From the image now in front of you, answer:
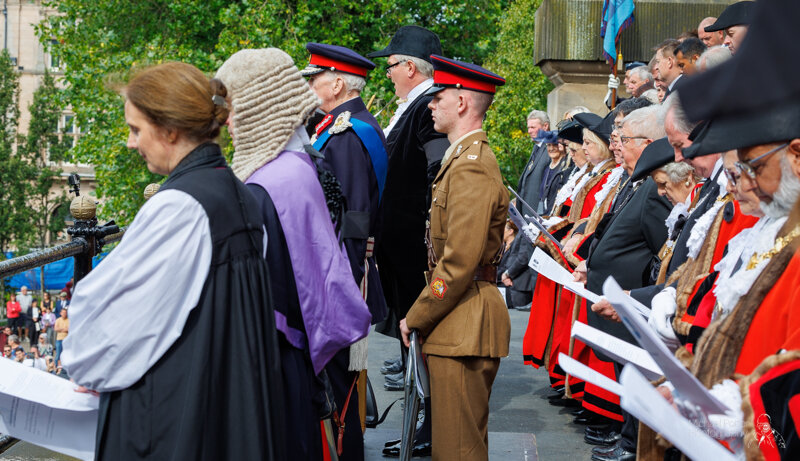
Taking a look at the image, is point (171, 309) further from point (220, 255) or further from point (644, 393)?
point (644, 393)

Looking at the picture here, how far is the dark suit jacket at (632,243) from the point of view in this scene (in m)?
4.93

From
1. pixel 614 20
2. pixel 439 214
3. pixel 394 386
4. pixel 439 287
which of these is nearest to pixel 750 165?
pixel 439 287

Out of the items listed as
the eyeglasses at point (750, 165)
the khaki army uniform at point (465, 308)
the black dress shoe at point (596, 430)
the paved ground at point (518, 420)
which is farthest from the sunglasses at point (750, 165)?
the black dress shoe at point (596, 430)

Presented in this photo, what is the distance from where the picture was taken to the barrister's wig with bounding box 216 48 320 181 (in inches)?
135

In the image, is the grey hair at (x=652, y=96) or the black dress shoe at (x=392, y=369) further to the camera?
the black dress shoe at (x=392, y=369)

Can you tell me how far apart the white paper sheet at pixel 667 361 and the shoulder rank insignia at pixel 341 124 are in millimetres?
2632

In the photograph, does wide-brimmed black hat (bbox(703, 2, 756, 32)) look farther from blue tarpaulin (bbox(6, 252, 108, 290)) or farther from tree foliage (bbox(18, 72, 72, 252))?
tree foliage (bbox(18, 72, 72, 252))

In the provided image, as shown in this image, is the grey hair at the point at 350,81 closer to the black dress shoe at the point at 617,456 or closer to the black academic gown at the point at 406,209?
the black academic gown at the point at 406,209

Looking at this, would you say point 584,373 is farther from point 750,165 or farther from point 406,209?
point 406,209

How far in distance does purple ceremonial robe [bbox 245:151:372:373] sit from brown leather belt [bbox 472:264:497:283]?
35.5 inches

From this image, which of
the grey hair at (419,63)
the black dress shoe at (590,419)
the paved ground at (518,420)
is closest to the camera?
the paved ground at (518,420)

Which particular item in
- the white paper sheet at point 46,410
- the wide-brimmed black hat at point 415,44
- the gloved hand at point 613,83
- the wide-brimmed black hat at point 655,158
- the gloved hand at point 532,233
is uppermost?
the gloved hand at point 613,83

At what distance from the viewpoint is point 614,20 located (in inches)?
338

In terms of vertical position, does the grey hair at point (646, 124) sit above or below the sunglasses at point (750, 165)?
above
